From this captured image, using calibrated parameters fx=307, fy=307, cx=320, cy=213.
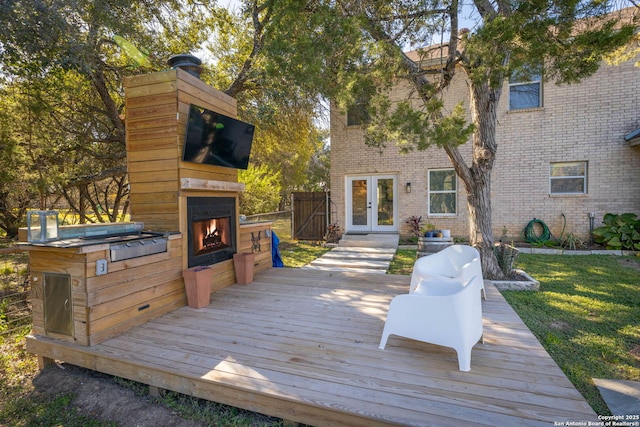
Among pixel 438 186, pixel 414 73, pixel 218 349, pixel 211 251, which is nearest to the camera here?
pixel 218 349

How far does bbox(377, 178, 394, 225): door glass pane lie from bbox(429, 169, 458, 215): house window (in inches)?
50.9

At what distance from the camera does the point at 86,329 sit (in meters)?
2.72

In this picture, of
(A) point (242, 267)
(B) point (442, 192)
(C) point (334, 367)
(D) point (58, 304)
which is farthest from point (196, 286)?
(B) point (442, 192)

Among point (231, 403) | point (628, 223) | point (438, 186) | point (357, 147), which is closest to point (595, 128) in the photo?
point (628, 223)

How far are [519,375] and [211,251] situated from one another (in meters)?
3.76

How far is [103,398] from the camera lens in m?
2.50

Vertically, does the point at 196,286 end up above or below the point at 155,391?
above

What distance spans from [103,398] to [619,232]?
1135 centimetres

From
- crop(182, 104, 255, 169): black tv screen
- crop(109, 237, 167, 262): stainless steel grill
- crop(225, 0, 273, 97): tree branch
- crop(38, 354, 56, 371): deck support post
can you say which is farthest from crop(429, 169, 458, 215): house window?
crop(38, 354, 56, 371): deck support post

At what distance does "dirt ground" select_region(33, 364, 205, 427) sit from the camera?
2.24m

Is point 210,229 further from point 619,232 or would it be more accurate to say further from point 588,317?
point 619,232

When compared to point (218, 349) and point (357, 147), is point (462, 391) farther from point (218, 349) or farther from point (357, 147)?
point (357, 147)

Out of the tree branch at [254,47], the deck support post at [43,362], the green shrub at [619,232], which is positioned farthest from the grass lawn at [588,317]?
the tree branch at [254,47]

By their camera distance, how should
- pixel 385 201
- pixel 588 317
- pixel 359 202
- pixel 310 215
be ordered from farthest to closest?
pixel 310 215
pixel 359 202
pixel 385 201
pixel 588 317
